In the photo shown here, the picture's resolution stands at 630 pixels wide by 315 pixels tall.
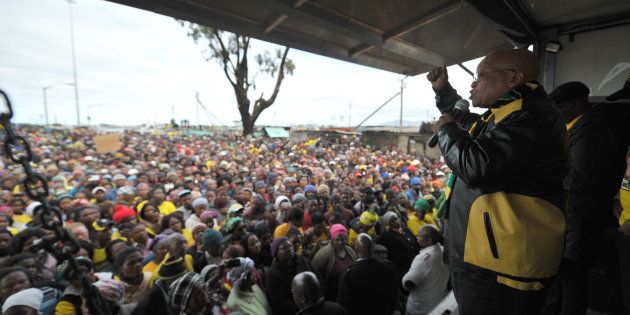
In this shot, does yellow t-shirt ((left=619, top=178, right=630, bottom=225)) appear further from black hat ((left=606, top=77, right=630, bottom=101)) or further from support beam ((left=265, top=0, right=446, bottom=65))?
support beam ((left=265, top=0, right=446, bottom=65))

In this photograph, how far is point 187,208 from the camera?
6223 mm

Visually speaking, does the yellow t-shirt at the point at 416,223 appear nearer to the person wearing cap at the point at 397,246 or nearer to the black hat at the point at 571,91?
the person wearing cap at the point at 397,246

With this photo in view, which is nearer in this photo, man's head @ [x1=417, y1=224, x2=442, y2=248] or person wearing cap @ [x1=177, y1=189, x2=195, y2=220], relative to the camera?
man's head @ [x1=417, y1=224, x2=442, y2=248]

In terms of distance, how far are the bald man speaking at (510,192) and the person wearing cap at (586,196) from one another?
4.05 ft

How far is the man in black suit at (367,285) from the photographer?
296 cm

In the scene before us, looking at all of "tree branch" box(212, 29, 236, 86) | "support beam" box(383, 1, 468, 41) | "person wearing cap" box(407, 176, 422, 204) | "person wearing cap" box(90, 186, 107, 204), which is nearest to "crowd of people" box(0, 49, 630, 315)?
"person wearing cap" box(90, 186, 107, 204)

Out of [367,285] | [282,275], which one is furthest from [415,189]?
[282,275]

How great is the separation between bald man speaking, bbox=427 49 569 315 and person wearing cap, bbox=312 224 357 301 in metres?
2.22

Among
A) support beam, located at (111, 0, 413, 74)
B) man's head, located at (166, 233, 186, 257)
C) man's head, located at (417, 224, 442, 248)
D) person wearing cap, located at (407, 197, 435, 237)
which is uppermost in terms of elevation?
support beam, located at (111, 0, 413, 74)

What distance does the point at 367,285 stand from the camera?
2.98m

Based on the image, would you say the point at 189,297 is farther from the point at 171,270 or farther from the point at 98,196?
the point at 98,196

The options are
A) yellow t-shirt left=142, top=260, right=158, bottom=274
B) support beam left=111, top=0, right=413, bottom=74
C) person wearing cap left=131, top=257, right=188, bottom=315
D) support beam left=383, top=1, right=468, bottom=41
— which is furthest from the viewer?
yellow t-shirt left=142, top=260, right=158, bottom=274

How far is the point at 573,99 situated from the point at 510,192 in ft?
5.76

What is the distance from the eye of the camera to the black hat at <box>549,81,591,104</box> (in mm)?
2363
